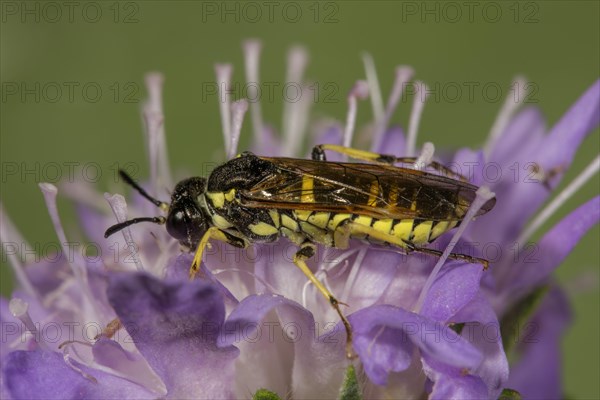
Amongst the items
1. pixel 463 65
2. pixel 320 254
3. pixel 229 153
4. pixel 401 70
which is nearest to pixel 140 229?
pixel 229 153

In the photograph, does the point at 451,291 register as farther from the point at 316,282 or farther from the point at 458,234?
the point at 316,282

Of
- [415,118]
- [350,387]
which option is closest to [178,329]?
[350,387]

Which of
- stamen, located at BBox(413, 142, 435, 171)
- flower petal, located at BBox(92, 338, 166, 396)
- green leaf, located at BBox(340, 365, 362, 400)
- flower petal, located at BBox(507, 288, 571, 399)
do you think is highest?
stamen, located at BBox(413, 142, 435, 171)

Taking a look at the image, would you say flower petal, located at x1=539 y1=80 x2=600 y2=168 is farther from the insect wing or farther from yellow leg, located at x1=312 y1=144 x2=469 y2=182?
the insect wing

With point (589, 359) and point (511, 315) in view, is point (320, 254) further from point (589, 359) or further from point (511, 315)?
point (589, 359)

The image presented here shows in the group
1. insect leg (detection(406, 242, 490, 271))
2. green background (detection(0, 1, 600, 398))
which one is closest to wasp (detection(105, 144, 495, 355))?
insect leg (detection(406, 242, 490, 271))

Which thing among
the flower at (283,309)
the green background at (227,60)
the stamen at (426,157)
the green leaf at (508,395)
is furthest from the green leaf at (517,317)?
the green background at (227,60)
